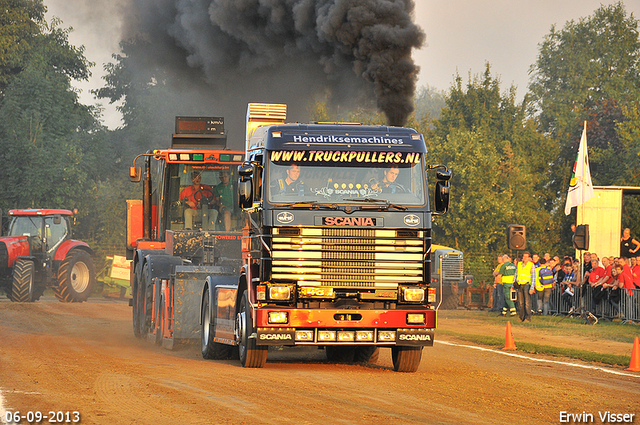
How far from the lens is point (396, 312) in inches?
493

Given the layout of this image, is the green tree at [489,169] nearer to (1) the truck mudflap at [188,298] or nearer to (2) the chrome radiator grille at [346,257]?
(1) the truck mudflap at [188,298]

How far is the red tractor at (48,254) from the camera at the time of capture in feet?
99.7

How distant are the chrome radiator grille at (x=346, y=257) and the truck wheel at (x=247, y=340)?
952mm

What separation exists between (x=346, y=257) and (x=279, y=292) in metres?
1.00

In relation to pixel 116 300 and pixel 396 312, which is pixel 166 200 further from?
pixel 116 300

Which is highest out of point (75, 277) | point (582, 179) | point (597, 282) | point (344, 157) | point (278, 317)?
point (582, 179)

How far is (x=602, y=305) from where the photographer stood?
2475cm

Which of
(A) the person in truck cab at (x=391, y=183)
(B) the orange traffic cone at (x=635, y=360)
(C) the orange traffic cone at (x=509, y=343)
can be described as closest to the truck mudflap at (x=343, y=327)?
(A) the person in truck cab at (x=391, y=183)

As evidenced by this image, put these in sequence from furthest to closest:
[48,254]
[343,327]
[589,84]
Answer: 1. [589,84]
2. [48,254]
3. [343,327]

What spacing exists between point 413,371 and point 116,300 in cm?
2302

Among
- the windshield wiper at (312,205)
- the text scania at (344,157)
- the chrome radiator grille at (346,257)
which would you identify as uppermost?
the text scania at (344,157)

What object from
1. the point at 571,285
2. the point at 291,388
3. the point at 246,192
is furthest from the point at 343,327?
the point at 571,285

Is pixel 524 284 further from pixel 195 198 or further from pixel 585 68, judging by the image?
pixel 585 68

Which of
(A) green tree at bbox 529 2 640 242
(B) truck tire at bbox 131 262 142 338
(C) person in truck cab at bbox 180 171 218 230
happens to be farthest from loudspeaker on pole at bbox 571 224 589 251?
(A) green tree at bbox 529 2 640 242
